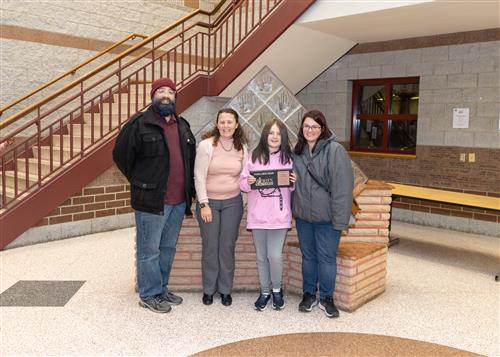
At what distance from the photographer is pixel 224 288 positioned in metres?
3.26

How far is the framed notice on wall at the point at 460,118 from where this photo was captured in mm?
5927

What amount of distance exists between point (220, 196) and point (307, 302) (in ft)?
3.16

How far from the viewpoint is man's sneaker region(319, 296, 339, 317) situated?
3.07 meters

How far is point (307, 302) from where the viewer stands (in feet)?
10.4

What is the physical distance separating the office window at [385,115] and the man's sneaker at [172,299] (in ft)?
15.2

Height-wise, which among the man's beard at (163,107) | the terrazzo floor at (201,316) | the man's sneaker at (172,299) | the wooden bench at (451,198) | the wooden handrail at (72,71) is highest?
the wooden handrail at (72,71)

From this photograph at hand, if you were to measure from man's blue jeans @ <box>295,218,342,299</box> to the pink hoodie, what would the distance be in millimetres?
150

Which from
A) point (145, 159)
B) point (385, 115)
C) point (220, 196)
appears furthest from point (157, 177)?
point (385, 115)

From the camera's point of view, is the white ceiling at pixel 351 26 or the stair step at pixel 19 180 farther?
the stair step at pixel 19 180

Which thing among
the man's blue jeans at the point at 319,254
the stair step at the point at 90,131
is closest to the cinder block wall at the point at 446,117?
→ the man's blue jeans at the point at 319,254

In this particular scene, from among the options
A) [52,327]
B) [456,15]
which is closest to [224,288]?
[52,327]

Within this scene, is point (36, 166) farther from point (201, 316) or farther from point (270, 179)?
point (270, 179)

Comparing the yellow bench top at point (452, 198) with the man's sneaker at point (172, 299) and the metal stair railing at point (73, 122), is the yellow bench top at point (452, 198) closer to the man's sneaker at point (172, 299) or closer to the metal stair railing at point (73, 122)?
the man's sneaker at point (172, 299)

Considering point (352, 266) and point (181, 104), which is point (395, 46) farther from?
point (352, 266)
